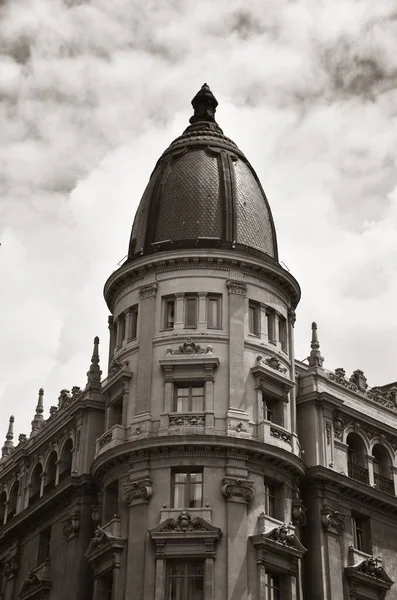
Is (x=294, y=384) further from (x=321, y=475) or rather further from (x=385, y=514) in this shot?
(x=385, y=514)

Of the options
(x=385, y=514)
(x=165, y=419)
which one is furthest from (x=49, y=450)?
(x=385, y=514)

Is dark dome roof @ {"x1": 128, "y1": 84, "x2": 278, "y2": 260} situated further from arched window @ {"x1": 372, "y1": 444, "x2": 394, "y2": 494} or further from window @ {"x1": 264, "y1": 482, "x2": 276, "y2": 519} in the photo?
window @ {"x1": 264, "y1": 482, "x2": 276, "y2": 519}

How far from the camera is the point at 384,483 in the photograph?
236 feet

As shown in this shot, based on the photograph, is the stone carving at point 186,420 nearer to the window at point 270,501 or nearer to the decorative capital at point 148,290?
the window at point 270,501

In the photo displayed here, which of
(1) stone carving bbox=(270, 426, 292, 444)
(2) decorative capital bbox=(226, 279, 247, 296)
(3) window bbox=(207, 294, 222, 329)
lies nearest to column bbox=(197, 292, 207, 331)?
(3) window bbox=(207, 294, 222, 329)

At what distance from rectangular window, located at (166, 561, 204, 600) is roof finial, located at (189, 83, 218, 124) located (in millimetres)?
30852

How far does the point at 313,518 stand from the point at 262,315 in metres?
11.8

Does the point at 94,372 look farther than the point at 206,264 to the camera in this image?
Yes

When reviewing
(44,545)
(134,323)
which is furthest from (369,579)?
(44,545)

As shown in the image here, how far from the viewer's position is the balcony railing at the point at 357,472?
69.7 metres

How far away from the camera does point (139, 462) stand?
63.5 metres

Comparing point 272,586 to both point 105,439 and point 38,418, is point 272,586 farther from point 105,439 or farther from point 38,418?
point 38,418

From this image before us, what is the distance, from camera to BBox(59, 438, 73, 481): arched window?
73.2m

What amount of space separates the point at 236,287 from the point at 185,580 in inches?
672
